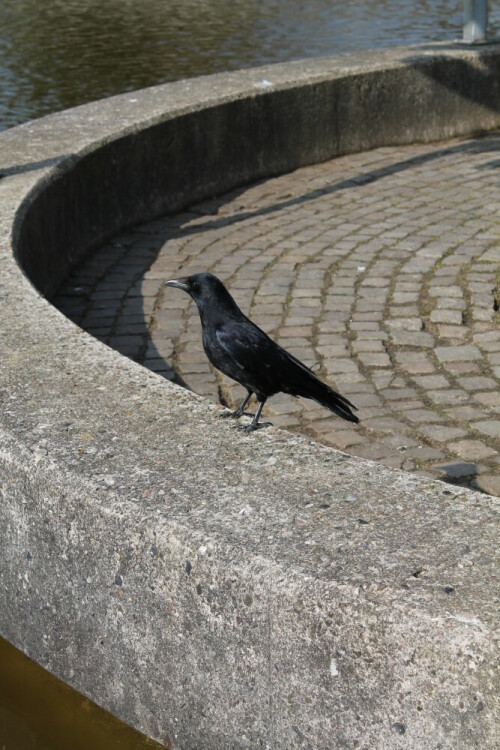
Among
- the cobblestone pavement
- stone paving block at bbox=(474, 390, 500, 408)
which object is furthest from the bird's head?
stone paving block at bbox=(474, 390, 500, 408)

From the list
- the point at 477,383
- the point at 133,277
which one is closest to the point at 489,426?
the point at 477,383

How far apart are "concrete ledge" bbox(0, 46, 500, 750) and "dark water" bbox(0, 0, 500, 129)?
7.88 meters

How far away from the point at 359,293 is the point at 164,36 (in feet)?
35.2

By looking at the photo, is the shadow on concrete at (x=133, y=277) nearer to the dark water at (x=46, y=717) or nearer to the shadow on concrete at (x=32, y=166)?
the shadow on concrete at (x=32, y=166)

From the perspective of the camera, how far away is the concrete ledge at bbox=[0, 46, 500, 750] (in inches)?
100

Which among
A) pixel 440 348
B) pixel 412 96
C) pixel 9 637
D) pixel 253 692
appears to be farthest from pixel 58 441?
pixel 412 96

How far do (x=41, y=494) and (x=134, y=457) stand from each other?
277 millimetres

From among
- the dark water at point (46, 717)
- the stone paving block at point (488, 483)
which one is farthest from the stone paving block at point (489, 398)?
the dark water at point (46, 717)

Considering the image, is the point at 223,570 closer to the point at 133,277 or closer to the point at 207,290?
the point at 207,290

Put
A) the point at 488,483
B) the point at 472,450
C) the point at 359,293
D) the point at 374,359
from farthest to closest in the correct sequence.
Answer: the point at 359,293 < the point at 374,359 < the point at 472,450 < the point at 488,483

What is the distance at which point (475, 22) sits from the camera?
9.64m

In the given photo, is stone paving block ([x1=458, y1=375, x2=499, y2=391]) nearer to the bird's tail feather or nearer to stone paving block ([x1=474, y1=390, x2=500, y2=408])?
stone paving block ([x1=474, y1=390, x2=500, y2=408])

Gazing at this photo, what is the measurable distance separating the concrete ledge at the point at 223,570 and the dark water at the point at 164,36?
7881mm

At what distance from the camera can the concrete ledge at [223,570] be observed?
2.55 metres
